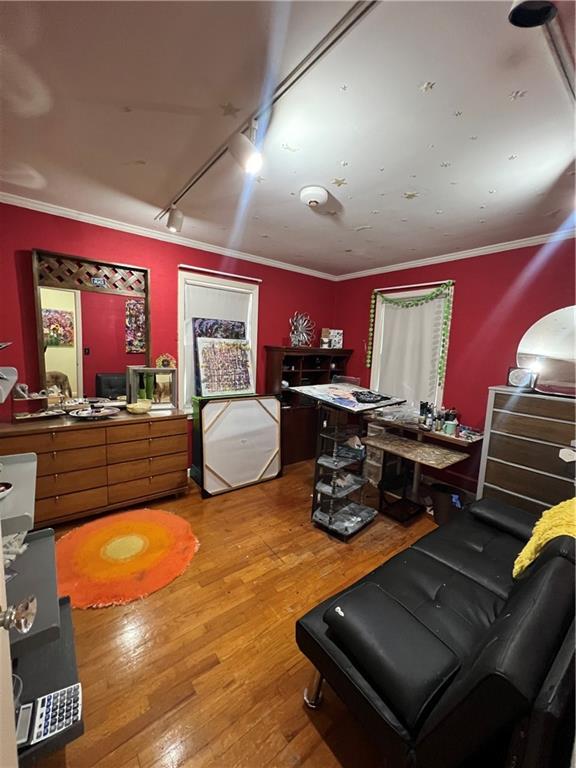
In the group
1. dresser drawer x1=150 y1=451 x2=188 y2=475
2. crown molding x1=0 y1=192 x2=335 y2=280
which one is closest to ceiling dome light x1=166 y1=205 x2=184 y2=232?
crown molding x1=0 y1=192 x2=335 y2=280

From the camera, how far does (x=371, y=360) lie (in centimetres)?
403

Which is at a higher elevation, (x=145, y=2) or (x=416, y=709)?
(x=145, y=2)

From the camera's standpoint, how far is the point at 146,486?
2705mm

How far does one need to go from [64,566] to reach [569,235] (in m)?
4.41

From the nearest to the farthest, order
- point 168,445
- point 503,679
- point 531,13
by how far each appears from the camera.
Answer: point 503,679, point 531,13, point 168,445

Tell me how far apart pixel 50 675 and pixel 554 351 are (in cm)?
346

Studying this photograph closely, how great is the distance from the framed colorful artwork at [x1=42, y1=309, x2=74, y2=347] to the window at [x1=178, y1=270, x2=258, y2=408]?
3.08 feet

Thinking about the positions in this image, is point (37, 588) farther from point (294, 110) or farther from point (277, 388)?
point (277, 388)

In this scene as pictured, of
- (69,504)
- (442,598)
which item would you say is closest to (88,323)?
(69,504)

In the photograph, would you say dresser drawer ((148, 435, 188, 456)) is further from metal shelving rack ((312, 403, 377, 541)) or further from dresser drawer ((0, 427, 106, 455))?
metal shelving rack ((312, 403, 377, 541))

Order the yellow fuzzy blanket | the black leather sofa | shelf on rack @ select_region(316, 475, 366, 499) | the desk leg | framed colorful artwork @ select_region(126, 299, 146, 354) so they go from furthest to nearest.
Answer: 1. the desk leg
2. framed colorful artwork @ select_region(126, 299, 146, 354)
3. shelf on rack @ select_region(316, 475, 366, 499)
4. the yellow fuzzy blanket
5. the black leather sofa

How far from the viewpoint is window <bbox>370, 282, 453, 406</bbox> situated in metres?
3.31

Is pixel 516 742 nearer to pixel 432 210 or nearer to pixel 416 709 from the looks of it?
pixel 416 709

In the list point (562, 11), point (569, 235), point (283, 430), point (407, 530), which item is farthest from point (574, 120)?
point (283, 430)
